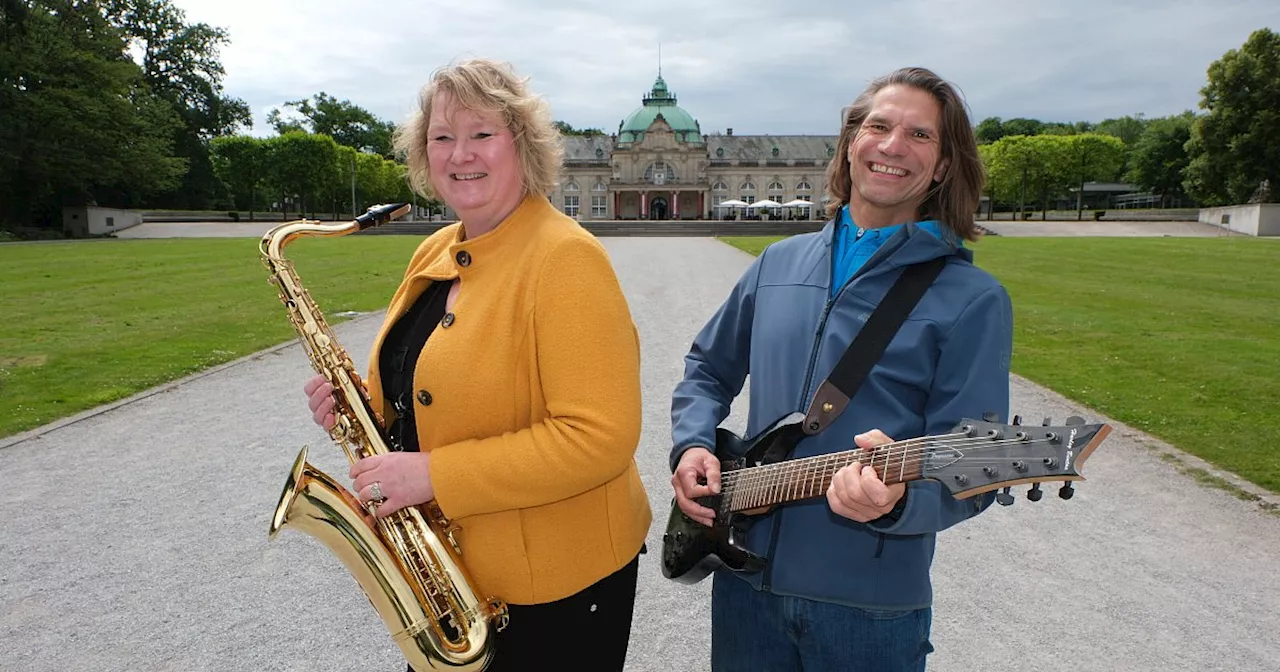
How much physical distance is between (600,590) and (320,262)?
28.1m

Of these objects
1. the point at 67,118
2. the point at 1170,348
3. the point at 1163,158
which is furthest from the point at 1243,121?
the point at 67,118

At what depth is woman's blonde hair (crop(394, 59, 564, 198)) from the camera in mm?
2076

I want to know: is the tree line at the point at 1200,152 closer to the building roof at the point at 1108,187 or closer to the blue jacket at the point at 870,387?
the building roof at the point at 1108,187

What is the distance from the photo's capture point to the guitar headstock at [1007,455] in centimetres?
164

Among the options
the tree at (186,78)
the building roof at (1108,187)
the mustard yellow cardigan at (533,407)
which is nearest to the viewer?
the mustard yellow cardigan at (533,407)

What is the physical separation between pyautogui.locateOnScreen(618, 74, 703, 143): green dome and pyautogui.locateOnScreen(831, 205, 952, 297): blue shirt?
305 feet

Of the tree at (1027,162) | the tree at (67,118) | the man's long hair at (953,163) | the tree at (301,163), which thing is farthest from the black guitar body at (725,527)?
the tree at (1027,162)

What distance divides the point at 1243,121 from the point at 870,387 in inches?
2540

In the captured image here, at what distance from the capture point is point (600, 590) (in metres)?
2.24

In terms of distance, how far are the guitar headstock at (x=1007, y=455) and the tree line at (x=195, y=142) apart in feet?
85.5

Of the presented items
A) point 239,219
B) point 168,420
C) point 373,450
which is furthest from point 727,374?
point 239,219

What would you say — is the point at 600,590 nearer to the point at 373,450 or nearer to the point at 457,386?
the point at 457,386

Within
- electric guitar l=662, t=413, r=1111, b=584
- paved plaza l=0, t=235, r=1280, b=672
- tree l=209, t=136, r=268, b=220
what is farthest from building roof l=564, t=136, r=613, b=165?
electric guitar l=662, t=413, r=1111, b=584

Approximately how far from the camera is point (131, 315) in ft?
49.2
